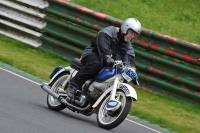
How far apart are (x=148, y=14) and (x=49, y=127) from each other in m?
8.19

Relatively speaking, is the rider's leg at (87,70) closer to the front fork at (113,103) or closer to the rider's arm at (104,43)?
the rider's arm at (104,43)

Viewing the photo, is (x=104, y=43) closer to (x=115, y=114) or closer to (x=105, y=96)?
(x=105, y=96)

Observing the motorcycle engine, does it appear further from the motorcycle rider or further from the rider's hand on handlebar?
the rider's hand on handlebar

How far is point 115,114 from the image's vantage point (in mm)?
8438

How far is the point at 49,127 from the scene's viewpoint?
7715 millimetres

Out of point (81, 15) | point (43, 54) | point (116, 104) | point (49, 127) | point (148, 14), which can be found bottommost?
point (49, 127)

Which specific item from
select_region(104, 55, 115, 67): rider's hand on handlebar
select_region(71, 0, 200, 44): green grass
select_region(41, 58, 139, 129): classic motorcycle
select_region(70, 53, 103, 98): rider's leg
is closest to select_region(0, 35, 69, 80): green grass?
select_region(71, 0, 200, 44): green grass

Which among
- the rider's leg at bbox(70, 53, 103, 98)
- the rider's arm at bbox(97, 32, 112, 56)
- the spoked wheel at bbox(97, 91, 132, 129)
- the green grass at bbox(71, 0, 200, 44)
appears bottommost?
the spoked wheel at bbox(97, 91, 132, 129)

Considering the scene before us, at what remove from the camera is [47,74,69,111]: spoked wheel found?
9398mm

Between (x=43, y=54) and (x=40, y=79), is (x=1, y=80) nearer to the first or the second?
(x=40, y=79)

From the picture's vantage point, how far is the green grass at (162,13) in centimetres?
1483

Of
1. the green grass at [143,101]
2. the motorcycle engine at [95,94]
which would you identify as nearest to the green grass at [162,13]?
the green grass at [143,101]

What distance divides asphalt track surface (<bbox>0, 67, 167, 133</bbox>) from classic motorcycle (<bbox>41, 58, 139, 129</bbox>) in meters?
0.16

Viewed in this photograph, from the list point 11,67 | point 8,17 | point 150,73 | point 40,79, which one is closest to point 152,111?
point 150,73
